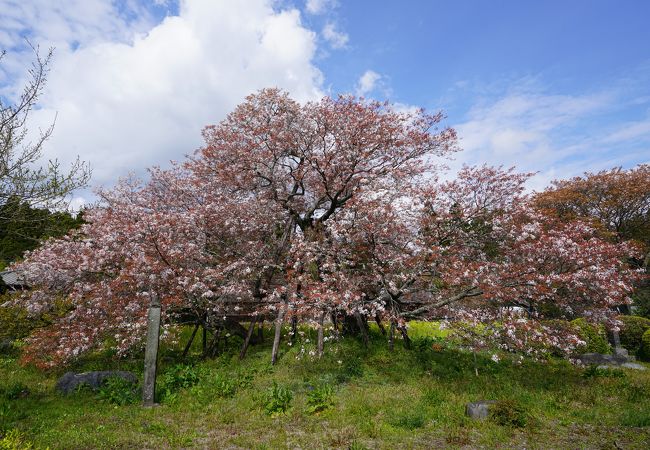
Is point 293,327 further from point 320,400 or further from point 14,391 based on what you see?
point 14,391

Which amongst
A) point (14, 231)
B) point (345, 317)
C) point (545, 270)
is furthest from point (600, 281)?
point (14, 231)

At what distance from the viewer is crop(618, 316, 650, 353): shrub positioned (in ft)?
56.9

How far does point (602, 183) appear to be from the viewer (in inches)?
1310

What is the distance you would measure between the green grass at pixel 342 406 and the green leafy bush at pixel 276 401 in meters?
0.03

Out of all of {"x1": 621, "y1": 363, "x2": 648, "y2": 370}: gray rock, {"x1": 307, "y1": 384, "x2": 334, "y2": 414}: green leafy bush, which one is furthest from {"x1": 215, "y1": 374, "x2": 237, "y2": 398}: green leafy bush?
{"x1": 621, "y1": 363, "x2": 648, "y2": 370}: gray rock

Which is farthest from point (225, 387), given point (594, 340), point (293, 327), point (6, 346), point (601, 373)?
point (594, 340)

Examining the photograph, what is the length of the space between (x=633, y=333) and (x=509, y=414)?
14.7 metres

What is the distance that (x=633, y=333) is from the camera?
684 inches

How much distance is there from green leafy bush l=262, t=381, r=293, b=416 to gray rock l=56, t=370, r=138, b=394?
15.4 ft

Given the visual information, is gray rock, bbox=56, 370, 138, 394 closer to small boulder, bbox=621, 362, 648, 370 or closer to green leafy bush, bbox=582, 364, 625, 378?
green leafy bush, bbox=582, 364, 625, 378

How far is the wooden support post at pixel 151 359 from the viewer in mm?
9487

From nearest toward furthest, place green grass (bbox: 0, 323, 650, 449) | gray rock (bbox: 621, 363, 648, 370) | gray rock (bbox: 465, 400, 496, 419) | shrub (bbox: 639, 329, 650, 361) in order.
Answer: green grass (bbox: 0, 323, 650, 449), gray rock (bbox: 465, 400, 496, 419), gray rock (bbox: 621, 363, 648, 370), shrub (bbox: 639, 329, 650, 361)

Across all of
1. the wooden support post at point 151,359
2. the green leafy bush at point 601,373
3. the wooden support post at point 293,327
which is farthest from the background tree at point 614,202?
the wooden support post at point 151,359

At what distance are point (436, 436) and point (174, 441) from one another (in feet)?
16.9
